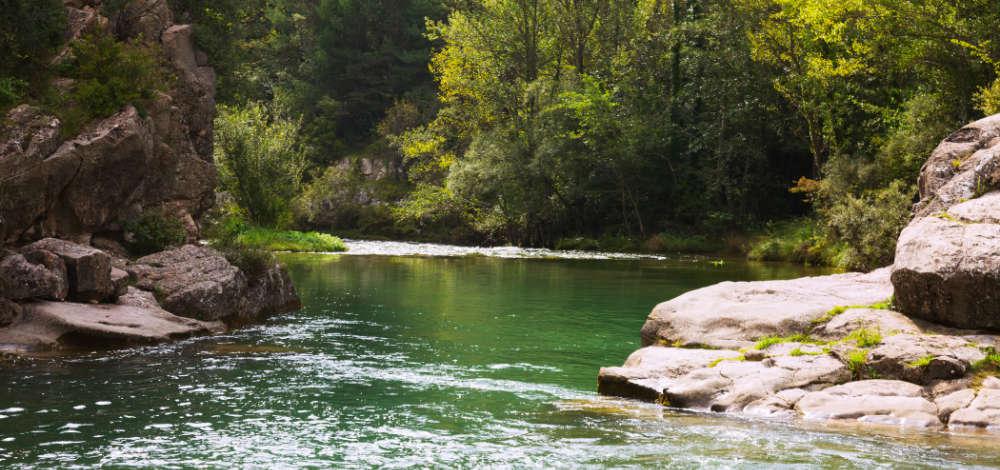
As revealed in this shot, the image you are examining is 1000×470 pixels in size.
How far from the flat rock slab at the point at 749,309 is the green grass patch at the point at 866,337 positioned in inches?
42.5

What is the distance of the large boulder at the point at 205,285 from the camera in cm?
1928

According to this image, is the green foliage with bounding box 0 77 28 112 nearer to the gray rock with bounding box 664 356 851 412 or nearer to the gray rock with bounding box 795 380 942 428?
the gray rock with bounding box 664 356 851 412

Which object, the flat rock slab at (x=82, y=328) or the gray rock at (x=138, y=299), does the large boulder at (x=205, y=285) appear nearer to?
the gray rock at (x=138, y=299)

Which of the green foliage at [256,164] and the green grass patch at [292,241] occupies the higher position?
the green foliage at [256,164]

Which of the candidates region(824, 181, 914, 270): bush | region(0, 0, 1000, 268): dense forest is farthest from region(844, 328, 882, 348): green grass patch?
region(824, 181, 914, 270): bush

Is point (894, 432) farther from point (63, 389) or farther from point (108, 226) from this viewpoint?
point (108, 226)

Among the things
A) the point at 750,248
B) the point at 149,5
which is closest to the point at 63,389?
the point at 149,5

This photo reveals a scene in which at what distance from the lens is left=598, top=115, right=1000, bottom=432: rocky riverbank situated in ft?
36.4

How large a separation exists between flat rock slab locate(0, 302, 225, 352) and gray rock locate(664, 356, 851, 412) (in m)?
10.3

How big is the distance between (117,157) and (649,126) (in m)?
37.0

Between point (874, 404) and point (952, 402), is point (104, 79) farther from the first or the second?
point (952, 402)

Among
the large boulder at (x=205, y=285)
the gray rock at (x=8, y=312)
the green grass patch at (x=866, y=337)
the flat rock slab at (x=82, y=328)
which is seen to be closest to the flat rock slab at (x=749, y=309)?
the green grass patch at (x=866, y=337)

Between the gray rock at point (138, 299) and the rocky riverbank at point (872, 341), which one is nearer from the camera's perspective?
the rocky riverbank at point (872, 341)

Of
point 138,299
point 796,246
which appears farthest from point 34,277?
point 796,246
